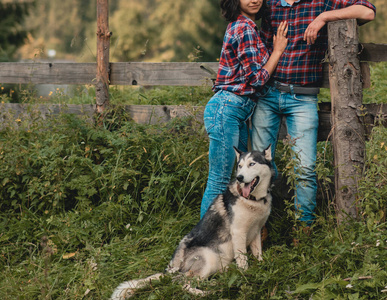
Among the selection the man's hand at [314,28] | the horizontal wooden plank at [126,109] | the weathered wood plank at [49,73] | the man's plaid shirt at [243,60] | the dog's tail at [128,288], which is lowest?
the dog's tail at [128,288]

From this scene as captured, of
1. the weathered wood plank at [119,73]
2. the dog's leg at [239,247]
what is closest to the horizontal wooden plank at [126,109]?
the weathered wood plank at [119,73]

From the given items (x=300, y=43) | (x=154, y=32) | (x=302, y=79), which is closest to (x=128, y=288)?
(x=302, y=79)

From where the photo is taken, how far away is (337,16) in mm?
3951

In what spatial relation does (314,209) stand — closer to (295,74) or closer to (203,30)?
(295,74)

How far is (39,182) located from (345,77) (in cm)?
383

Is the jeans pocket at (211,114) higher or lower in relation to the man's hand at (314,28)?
lower

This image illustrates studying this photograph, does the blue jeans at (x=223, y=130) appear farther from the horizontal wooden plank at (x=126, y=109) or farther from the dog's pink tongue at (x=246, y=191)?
the horizontal wooden plank at (x=126, y=109)

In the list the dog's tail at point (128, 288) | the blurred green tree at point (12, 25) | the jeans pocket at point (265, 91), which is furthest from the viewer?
the blurred green tree at point (12, 25)

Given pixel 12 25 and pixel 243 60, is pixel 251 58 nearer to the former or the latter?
pixel 243 60

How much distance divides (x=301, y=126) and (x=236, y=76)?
780mm

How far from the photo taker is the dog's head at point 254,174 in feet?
12.4

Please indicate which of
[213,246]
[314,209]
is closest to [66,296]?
[213,246]

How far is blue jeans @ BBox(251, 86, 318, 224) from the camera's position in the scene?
406 cm

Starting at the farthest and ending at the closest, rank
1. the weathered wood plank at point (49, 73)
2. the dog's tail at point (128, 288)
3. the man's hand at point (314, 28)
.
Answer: the weathered wood plank at point (49, 73), the man's hand at point (314, 28), the dog's tail at point (128, 288)
